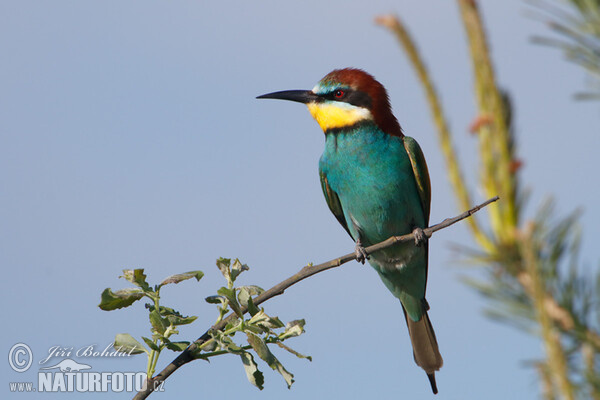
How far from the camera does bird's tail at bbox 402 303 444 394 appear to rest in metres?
4.57

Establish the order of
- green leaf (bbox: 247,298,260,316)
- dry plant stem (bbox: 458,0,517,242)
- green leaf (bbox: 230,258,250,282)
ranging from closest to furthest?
dry plant stem (bbox: 458,0,517,242) → green leaf (bbox: 247,298,260,316) → green leaf (bbox: 230,258,250,282)

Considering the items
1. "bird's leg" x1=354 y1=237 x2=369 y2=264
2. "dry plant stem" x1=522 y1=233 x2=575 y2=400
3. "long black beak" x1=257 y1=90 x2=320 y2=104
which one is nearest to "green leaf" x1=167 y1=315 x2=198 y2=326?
"dry plant stem" x1=522 y1=233 x2=575 y2=400

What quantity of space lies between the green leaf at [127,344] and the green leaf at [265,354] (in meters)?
0.25

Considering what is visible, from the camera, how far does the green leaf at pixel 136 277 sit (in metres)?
1.69

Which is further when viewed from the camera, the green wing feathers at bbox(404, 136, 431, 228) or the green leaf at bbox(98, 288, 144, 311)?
the green wing feathers at bbox(404, 136, 431, 228)

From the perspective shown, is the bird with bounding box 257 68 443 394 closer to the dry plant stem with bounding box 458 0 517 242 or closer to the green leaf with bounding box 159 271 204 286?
the green leaf with bounding box 159 271 204 286

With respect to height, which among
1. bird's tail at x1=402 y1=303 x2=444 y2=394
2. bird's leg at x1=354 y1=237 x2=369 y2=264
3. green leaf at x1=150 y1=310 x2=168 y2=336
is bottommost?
green leaf at x1=150 y1=310 x2=168 y2=336

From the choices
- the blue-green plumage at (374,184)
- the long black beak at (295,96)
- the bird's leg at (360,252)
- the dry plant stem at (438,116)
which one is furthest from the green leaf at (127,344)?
the long black beak at (295,96)

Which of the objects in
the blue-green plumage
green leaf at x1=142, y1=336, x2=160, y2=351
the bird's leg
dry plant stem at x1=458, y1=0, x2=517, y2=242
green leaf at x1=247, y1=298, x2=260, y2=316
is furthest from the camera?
the blue-green plumage

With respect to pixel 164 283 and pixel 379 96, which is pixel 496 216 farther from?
pixel 379 96

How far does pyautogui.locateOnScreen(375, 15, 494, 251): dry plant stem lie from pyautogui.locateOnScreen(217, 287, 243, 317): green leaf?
565 millimetres

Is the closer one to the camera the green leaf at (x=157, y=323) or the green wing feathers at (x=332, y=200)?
the green leaf at (x=157, y=323)

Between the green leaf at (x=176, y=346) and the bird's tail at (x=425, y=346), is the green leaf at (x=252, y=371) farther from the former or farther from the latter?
the bird's tail at (x=425, y=346)

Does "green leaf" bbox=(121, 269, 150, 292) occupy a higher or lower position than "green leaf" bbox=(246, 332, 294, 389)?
higher
